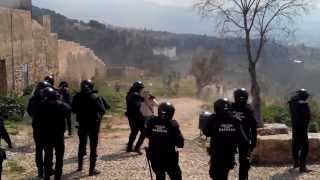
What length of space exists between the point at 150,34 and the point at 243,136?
3730 inches

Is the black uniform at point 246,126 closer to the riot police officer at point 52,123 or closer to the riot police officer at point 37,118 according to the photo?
the riot police officer at point 52,123

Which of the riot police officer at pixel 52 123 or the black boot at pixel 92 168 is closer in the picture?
the riot police officer at pixel 52 123

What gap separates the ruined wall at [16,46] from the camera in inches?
969

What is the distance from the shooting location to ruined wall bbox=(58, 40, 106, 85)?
3781 centimetres

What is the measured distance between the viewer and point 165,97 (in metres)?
38.4

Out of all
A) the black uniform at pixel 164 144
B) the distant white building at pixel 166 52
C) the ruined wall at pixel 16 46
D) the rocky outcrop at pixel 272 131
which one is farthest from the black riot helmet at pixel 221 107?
the distant white building at pixel 166 52

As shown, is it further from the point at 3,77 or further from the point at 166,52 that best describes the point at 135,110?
the point at 166,52

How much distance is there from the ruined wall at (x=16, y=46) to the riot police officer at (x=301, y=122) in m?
15.4

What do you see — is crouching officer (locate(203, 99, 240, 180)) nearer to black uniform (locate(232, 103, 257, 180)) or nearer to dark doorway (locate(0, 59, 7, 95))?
black uniform (locate(232, 103, 257, 180))

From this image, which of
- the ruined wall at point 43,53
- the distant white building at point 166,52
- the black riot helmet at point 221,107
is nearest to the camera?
the black riot helmet at point 221,107

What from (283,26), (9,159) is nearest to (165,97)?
(283,26)

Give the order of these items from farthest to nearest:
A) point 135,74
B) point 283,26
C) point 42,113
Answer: point 135,74 < point 283,26 < point 42,113

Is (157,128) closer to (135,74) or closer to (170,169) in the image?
(170,169)

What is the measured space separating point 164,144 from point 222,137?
2.82 feet
